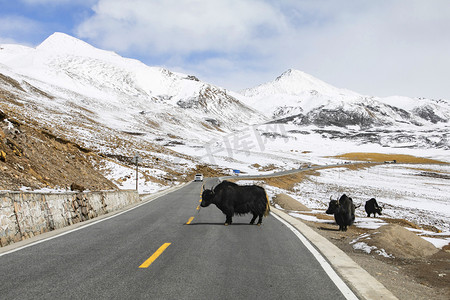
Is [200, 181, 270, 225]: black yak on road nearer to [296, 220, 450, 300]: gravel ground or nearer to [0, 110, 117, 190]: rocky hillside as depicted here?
[296, 220, 450, 300]: gravel ground

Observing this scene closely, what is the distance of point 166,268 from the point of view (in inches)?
237

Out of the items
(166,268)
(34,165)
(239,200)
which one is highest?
(34,165)

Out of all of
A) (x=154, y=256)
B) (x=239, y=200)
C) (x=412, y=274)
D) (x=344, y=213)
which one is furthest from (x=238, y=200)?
(x=412, y=274)

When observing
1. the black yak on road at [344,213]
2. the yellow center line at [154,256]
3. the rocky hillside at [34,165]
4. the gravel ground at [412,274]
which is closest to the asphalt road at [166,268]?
the yellow center line at [154,256]

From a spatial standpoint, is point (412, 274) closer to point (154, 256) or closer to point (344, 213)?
point (154, 256)

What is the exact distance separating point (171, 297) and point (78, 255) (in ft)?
11.1

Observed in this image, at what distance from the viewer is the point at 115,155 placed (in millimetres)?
59000

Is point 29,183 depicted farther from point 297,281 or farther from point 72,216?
point 297,281

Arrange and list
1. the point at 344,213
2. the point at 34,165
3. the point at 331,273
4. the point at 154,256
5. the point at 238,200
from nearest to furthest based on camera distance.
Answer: the point at 331,273 < the point at 154,256 < the point at 238,200 < the point at 344,213 < the point at 34,165

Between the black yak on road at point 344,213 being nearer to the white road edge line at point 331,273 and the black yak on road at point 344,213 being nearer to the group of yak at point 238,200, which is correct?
the group of yak at point 238,200

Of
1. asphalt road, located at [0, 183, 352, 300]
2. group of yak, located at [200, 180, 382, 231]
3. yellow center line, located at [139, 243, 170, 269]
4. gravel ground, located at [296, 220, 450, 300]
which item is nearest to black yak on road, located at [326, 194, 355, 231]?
group of yak, located at [200, 180, 382, 231]

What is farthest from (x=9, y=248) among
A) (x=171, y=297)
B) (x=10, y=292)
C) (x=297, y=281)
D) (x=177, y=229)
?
(x=297, y=281)

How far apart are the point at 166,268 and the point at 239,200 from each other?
6.22 meters

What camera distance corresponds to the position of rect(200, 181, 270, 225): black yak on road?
11977 mm
